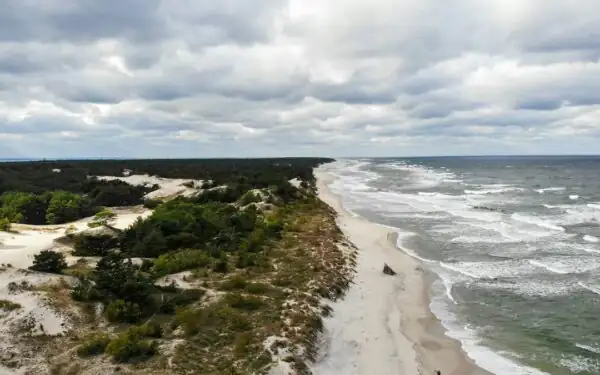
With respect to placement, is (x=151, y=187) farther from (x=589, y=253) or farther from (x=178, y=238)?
(x=589, y=253)

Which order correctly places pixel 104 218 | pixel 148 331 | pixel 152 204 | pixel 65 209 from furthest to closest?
pixel 152 204
pixel 65 209
pixel 104 218
pixel 148 331

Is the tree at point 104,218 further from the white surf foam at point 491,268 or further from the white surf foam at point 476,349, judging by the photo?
the white surf foam at point 476,349

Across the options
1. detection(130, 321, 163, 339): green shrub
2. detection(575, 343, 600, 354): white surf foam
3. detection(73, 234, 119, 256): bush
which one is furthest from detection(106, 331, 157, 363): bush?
detection(575, 343, 600, 354): white surf foam

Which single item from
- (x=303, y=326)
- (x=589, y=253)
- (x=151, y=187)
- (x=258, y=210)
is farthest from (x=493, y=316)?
(x=151, y=187)

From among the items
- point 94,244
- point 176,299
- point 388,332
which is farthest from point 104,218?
point 388,332

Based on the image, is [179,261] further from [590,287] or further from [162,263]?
[590,287]

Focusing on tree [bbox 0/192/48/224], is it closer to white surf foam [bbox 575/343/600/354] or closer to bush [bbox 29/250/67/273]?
bush [bbox 29/250/67/273]

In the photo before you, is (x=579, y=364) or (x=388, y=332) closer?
(x=579, y=364)
